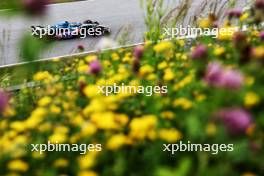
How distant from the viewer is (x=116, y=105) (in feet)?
7.55

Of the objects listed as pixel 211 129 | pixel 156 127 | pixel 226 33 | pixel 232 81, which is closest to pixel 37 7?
pixel 232 81

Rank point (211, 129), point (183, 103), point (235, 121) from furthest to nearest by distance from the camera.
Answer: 1. point (183, 103)
2. point (211, 129)
3. point (235, 121)

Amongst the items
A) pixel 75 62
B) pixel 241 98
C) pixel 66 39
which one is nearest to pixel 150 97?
pixel 241 98

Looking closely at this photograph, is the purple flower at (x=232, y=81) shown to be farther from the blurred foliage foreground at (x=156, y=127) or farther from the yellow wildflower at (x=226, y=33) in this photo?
the yellow wildflower at (x=226, y=33)

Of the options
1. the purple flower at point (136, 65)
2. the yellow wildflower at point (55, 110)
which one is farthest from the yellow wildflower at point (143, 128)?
the purple flower at point (136, 65)

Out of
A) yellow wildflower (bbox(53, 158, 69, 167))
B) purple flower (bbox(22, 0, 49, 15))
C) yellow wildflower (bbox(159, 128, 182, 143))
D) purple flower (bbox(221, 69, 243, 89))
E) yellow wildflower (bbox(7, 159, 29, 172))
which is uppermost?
purple flower (bbox(22, 0, 49, 15))

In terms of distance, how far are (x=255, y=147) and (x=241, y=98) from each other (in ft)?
0.61

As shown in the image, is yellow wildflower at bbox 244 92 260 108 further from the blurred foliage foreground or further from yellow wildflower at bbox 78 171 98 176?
yellow wildflower at bbox 78 171 98 176

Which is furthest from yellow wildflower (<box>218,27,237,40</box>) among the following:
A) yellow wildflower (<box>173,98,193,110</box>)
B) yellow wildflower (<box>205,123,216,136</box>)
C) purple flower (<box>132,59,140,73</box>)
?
yellow wildflower (<box>205,123,216,136</box>)

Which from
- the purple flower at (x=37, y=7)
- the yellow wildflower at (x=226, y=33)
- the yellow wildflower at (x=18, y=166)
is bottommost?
the yellow wildflower at (x=18, y=166)

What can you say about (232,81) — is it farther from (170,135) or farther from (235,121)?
(170,135)

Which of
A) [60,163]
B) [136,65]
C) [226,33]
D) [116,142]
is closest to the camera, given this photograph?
[116,142]

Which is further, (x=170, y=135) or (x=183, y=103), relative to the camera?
(x=183, y=103)

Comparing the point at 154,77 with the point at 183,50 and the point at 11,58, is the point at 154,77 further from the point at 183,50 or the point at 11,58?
the point at 11,58
